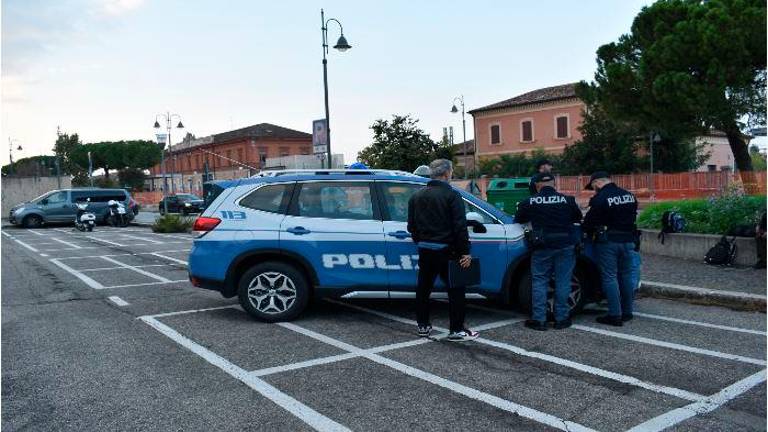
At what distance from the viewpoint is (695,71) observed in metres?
25.6

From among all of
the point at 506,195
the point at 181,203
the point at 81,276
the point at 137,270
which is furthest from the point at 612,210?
the point at 181,203

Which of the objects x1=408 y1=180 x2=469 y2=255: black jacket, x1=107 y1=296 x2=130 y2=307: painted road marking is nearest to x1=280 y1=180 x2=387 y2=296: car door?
x1=408 y1=180 x2=469 y2=255: black jacket

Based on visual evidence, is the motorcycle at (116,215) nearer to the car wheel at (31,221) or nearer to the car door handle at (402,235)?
the car wheel at (31,221)

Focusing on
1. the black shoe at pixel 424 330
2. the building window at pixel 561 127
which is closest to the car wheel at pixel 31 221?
the black shoe at pixel 424 330

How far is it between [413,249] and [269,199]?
5.47 feet

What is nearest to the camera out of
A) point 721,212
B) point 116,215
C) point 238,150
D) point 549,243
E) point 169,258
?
point 549,243

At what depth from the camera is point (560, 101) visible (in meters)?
50.9

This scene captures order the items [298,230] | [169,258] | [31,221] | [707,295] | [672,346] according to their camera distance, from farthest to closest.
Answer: [31,221], [169,258], [707,295], [298,230], [672,346]

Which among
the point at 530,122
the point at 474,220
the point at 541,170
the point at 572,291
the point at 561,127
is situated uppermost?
the point at 530,122

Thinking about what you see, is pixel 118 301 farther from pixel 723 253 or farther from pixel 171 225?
pixel 171 225

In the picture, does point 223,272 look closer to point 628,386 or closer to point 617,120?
point 628,386

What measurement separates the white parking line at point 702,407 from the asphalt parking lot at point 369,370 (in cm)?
1

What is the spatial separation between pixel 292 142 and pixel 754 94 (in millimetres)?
61531

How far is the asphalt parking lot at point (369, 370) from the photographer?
13.2 feet
